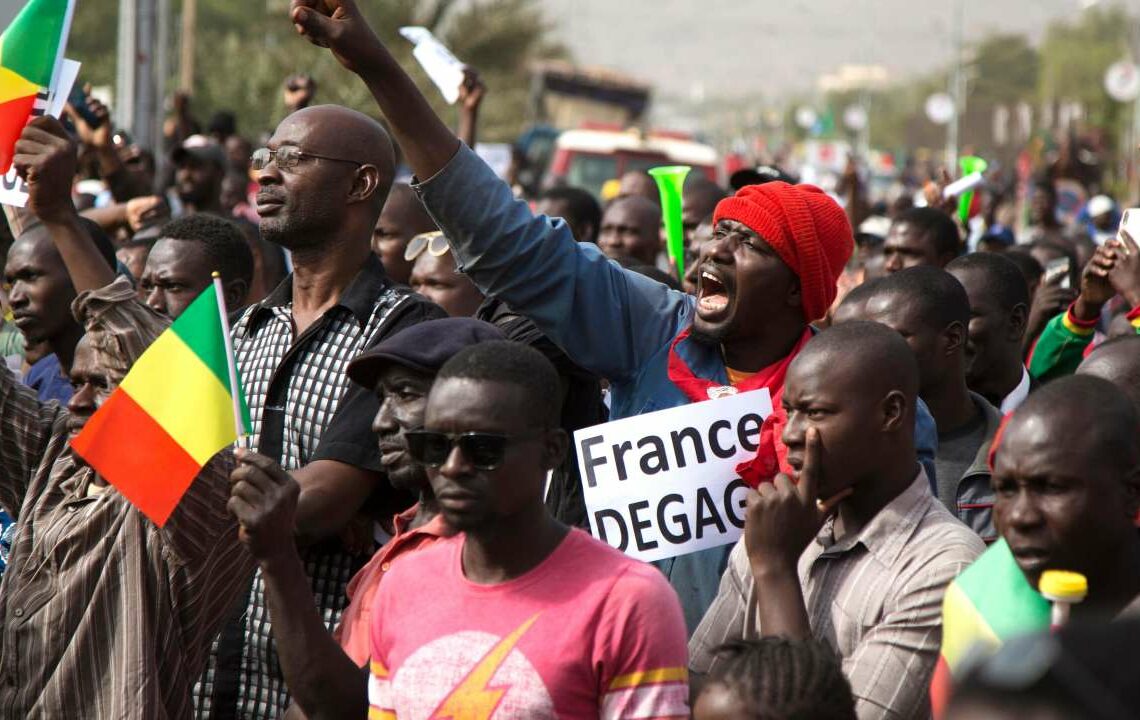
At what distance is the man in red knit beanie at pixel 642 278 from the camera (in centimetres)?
427

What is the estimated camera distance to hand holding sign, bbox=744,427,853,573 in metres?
3.68

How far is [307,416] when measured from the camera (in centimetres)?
453

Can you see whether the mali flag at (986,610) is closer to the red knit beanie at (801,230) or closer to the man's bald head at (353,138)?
the red knit beanie at (801,230)

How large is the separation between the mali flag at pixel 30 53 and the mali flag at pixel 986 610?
3744 millimetres

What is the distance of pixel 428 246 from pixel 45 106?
54.8 inches

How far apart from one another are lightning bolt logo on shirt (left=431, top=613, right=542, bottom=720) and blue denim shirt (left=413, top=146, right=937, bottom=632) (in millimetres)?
1052

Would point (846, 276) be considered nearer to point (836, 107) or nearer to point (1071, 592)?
point (1071, 592)

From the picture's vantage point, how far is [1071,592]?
10.1 ft

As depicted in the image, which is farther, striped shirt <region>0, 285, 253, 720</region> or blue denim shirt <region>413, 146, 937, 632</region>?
blue denim shirt <region>413, 146, 937, 632</region>

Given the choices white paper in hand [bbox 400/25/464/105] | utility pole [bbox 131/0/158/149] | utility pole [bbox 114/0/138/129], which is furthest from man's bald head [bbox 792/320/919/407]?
utility pole [bbox 114/0/138/129]

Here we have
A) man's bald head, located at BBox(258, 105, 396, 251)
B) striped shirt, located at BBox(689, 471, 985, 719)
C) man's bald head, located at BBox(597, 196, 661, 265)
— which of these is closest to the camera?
striped shirt, located at BBox(689, 471, 985, 719)

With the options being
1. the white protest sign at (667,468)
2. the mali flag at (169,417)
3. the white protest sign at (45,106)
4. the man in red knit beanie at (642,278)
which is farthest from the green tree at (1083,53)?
the mali flag at (169,417)

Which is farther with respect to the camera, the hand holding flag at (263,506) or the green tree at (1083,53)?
the green tree at (1083,53)

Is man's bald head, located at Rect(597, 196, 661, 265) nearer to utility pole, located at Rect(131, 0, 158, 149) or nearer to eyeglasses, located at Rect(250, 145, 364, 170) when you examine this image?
eyeglasses, located at Rect(250, 145, 364, 170)
